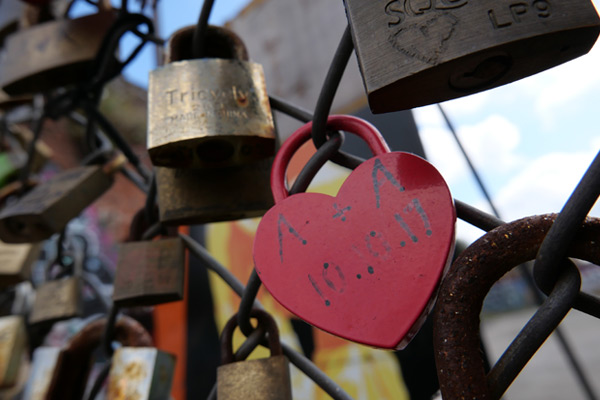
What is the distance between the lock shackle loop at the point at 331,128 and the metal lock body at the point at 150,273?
206mm

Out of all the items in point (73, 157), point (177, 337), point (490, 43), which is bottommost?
point (73, 157)

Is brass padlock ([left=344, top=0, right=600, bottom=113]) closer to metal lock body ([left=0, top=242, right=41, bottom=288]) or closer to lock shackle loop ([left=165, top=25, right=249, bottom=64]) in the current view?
lock shackle loop ([left=165, top=25, right=249, bottom=64])

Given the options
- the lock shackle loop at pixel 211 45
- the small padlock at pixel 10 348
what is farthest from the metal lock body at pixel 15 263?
the lock shackle loop at pixel 211 45

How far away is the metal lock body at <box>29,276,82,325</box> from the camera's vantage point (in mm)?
686

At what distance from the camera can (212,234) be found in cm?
97

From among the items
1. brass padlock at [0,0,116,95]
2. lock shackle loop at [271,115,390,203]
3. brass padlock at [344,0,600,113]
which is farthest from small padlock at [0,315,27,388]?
brass padlock at [344,0,600,113]

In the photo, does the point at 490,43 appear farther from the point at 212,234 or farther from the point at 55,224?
the point at 212,234

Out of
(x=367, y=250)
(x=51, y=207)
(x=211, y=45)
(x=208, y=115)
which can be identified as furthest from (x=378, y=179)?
(x=51, y=207)

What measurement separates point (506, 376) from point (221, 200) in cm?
28

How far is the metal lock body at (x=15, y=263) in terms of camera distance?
32.2 inches

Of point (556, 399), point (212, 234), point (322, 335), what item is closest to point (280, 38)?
point (212, 234)

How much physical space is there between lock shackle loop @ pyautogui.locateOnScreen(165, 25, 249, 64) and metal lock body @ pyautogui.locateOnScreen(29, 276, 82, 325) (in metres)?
0.45

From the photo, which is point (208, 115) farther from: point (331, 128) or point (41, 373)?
point (41, 373)

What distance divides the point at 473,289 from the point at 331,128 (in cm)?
16
